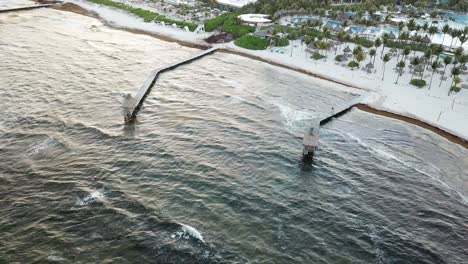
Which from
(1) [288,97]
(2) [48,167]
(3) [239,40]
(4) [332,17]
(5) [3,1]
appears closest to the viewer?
(2) [48,167]

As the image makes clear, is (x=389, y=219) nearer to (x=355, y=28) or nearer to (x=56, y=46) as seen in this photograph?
(x=355, y=28)

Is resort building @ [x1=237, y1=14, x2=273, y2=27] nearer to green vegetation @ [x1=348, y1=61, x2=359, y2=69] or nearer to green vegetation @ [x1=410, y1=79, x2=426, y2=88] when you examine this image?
green vegetation @ [x1=348, y1=61, x2=359, y2=69]

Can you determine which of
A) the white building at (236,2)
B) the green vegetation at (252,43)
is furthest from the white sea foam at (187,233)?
the white building at (236,2)

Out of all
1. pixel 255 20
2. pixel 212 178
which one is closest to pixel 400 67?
pixel 255 20

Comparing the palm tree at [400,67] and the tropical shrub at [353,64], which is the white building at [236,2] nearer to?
the tropical shrub at [353,64]

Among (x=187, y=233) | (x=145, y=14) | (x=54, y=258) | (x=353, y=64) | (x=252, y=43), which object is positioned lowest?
(x=54, y=258)

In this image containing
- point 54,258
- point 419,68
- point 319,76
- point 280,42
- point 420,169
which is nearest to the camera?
point 54,258

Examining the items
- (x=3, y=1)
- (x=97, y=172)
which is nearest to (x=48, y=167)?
(x=97, y=172)

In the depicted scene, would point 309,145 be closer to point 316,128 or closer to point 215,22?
point 316,128
